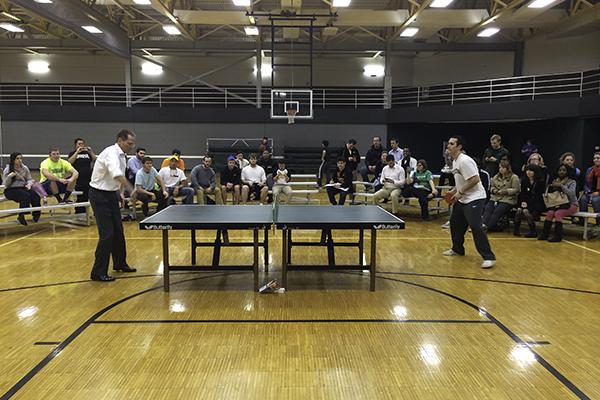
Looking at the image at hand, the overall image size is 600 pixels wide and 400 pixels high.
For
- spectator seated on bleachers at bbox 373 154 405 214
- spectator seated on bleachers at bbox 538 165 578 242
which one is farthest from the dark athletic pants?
spectator seated on bleachers at bbox 373 154 405 214

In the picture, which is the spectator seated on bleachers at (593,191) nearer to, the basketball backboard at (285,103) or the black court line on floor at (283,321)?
the black court line on floor at (283,321)

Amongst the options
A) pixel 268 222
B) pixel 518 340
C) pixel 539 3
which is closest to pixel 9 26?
pixel 539 3

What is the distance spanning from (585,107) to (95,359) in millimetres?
16816

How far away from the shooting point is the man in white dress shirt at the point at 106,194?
18.2 feet

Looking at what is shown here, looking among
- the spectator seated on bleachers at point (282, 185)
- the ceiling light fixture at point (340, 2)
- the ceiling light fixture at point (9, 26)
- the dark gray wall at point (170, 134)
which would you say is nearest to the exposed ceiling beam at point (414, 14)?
the ceiling light fixture at point (340, 2)

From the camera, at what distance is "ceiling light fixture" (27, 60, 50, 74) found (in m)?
23.8

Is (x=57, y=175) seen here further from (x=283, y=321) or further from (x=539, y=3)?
(x=539, y=3)

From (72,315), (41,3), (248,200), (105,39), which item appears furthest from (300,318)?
(105,39)

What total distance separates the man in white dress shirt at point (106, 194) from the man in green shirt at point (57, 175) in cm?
431

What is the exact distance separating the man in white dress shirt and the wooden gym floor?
1.02 ft

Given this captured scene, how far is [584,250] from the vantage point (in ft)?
25.0

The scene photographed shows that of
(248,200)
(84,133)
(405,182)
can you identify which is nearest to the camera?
(405,182)

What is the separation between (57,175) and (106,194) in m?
4.64

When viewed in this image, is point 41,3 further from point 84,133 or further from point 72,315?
point 72,315
